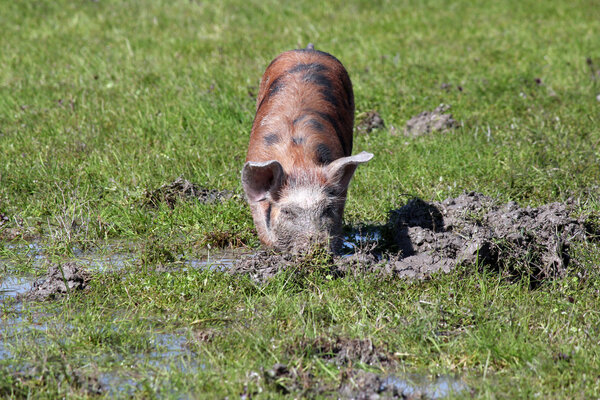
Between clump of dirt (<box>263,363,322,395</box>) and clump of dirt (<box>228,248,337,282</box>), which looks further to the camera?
clump of dirt (<box>228,248,337,282</box>)

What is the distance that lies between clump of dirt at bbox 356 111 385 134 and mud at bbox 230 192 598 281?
122 inches

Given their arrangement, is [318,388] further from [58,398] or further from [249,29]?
[249,29]

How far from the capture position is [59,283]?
5000 mm

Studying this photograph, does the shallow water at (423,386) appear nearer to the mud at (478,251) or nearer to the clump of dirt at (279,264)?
the mud at (478,251)

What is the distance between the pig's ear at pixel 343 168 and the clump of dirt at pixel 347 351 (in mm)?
1754

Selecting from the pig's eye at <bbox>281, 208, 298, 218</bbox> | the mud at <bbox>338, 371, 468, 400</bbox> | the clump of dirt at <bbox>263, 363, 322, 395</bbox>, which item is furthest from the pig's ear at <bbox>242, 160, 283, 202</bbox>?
the mud at <bbox>338, 371, 468, 400</bbox>

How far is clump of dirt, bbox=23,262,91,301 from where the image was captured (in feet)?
16.1

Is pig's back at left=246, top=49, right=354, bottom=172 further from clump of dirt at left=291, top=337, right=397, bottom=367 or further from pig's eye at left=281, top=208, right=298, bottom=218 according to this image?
clump of dirt at left=291, top=337, right=397, bottom=367

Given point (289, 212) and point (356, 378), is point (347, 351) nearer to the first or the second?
point (356, 378)

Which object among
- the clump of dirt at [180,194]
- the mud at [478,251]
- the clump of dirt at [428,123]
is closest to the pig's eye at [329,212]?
the mud at [478,251]

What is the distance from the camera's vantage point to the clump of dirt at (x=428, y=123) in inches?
340

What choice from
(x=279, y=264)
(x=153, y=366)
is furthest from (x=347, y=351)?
(x=279, y=264)

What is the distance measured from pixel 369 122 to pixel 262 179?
11.5 feet

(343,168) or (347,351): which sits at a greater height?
(343,168)
